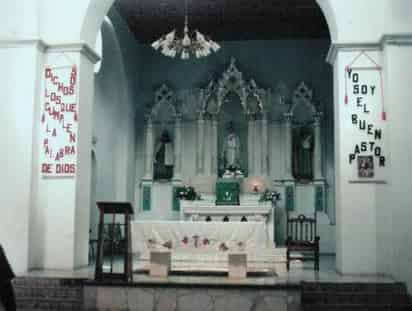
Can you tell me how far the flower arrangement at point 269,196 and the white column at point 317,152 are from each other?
1263 mm

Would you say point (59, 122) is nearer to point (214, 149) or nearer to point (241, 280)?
point (241, 280)

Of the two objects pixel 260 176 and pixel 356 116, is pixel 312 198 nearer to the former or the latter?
pixel 260 176

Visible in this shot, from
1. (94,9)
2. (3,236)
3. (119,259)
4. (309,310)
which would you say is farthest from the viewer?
(119,259)

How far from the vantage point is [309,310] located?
7.06 metres

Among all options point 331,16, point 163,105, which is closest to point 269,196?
point 163,105

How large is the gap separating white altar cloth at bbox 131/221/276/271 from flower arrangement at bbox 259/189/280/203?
3674mm

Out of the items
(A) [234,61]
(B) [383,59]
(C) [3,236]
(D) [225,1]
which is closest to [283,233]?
(A) [234,61]

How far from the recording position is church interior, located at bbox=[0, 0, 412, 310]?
24.6 feet

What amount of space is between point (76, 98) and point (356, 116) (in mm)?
4071

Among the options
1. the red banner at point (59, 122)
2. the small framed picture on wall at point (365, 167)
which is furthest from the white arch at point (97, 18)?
the small framed picture on wall at point (365, 167)

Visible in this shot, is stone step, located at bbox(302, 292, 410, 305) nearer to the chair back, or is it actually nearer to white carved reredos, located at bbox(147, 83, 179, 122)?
the chair back

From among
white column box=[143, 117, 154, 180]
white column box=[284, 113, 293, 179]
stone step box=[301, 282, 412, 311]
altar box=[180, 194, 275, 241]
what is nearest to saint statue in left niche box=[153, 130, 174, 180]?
white column box=[143, 117, 154, 180]

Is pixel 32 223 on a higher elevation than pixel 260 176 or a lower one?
lower

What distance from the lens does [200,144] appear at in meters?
14.2
